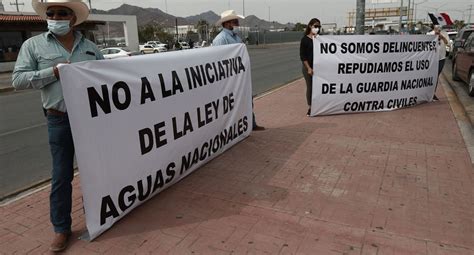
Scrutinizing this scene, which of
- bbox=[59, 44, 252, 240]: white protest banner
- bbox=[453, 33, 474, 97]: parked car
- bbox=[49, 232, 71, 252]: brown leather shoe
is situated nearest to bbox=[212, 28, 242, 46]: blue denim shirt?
bbox=[59, 44, 252, 240]: white protest banner

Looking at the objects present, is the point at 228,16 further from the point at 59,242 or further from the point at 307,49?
the point at 59,242

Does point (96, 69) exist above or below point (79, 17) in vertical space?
below

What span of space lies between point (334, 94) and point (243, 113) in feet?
8.36

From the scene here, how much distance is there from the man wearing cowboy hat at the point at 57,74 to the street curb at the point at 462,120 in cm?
483

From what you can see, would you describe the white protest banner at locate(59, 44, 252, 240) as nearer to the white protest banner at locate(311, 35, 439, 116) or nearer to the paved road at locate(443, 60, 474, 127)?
the white protest banner at locate(311, 35, 439, 116)

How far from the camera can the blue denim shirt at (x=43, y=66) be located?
2.94 metres

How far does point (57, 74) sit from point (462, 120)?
284 inches

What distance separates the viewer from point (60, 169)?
3178mm

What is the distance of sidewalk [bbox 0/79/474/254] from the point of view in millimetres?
3201

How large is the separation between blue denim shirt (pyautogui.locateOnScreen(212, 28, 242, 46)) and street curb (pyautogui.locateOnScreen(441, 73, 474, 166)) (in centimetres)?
385

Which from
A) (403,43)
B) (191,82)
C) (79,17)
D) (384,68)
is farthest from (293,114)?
(79,17)

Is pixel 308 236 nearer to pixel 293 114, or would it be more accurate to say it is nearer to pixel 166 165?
→ pixel 166 165

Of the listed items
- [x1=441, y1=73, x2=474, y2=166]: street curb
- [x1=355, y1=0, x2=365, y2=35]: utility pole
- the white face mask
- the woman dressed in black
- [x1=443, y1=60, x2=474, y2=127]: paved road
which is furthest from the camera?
[x1=355, y1=0, x2=365, y2=35]: utility pole

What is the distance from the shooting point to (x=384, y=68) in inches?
313
